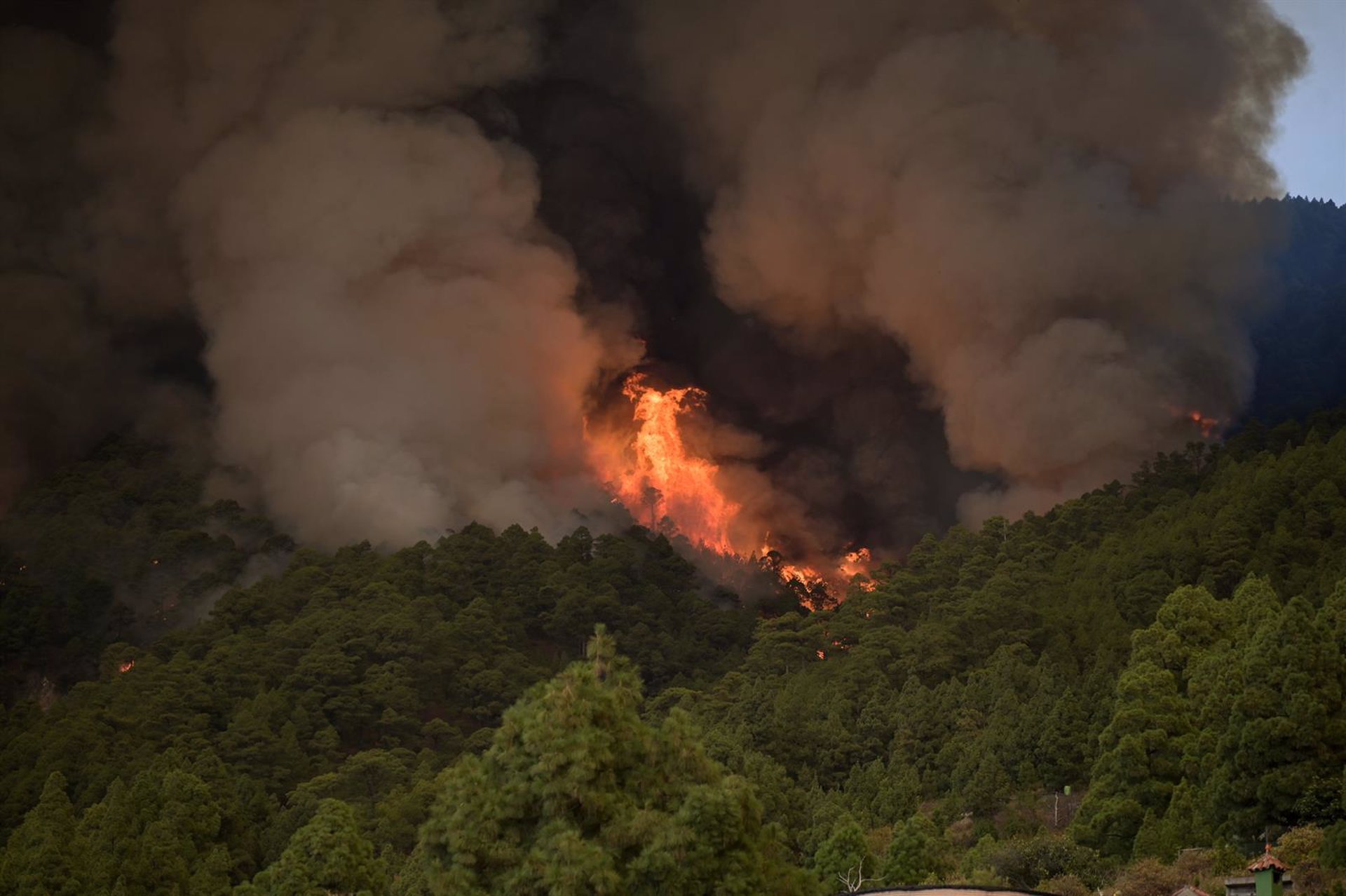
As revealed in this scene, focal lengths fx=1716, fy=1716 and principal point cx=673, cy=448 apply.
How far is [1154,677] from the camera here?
38.6 meters

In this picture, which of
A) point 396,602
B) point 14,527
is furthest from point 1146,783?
point 14,527

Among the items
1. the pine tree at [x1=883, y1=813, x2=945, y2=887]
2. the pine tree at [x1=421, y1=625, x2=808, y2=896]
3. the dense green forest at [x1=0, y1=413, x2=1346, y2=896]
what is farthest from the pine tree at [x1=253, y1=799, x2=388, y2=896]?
the pine tree at [x1=421, y1=625, x2=808, y2=896]

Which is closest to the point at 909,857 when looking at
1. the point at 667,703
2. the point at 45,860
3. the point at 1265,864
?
the point at 1265,864

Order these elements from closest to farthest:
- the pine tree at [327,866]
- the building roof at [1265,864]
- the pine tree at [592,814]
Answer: the pine tree at [592,814] → the building roof at [1265,864] → the pine tree at [327,866]

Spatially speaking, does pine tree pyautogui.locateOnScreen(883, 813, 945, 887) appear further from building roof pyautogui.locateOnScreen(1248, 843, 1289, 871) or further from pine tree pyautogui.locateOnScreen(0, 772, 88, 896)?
pine tree pyautogui.locateOnScreen(0, 772, 88, 896)

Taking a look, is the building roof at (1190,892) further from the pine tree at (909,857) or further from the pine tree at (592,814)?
the pine tree at (909,857)

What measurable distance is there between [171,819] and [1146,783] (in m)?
26.0

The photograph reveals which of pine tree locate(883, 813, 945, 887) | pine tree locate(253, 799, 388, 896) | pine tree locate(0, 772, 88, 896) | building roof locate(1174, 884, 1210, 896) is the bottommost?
building roof locate(1174, 884, 1210, 896)

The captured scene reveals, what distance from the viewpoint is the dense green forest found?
22609 millimetres

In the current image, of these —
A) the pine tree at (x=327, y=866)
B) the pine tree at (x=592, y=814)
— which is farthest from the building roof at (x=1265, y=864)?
the pine tree at (x=327, y=866)

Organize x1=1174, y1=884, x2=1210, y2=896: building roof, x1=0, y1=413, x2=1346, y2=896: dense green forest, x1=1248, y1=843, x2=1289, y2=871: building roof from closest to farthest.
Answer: x1=0, y1=413, x2=1346, y2=896: dense green forest
x1=1248, y1=843, x2=1289, y2=871: building roof
x1=1174, y1=884, x2=1210, y2=896: building roof

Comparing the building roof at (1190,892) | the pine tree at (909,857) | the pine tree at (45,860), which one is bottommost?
the building roof at (1190,892)

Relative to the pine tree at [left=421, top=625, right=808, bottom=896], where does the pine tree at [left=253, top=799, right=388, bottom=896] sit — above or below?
above

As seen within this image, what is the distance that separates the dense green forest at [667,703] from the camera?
22609mm
